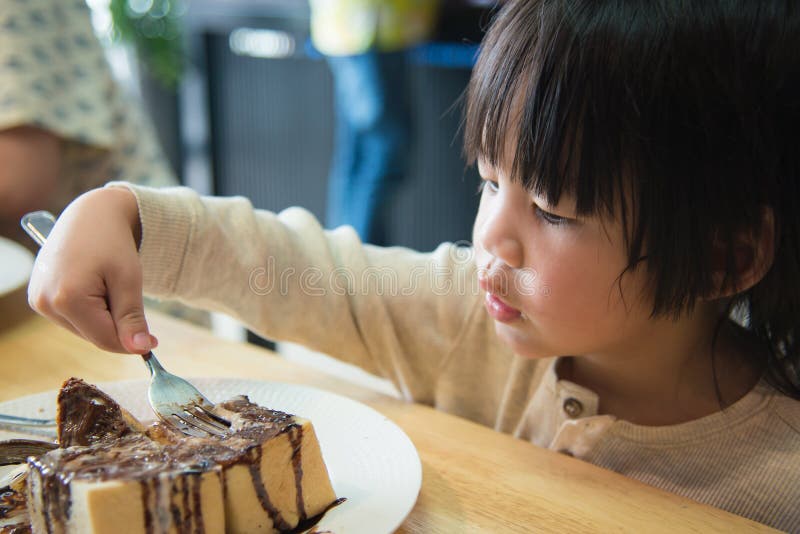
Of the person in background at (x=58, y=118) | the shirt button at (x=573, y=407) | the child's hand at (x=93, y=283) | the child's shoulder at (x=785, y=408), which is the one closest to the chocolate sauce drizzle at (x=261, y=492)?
the child's hand at (x=93, y=283)

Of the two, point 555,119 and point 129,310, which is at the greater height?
point 555,119

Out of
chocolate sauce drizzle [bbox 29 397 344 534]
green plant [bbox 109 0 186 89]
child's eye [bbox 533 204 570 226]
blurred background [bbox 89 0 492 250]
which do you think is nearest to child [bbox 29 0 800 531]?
child's eye [bbox 533 204 570 226]

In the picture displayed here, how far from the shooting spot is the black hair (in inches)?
24.6

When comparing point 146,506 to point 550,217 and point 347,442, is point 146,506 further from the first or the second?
point 550,217

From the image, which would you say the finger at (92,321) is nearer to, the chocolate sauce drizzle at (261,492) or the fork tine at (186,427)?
the fork tine at (186,427)

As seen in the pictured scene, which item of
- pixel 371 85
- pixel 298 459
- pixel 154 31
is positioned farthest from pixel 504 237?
pixel 154 31

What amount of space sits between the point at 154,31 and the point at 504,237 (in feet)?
7.19

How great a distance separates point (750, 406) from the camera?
0.79m

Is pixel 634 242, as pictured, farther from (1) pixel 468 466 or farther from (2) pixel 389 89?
(2) pixel 389 89

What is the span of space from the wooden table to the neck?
0.21m

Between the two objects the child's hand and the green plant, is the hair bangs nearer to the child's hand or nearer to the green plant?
the child's hand

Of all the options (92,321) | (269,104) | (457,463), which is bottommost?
(269,104)

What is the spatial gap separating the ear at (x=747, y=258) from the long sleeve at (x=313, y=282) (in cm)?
31

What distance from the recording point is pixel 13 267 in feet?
3.17
